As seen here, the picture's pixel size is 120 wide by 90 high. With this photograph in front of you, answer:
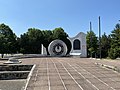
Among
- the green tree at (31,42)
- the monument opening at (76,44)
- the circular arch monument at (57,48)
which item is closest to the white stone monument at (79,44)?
the monument opening at (76,44)

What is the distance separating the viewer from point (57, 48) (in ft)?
156

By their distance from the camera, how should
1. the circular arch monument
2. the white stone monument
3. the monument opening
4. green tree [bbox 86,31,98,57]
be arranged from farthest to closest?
green tree [bbox 86,31,98,57] < the circular arch monument < the monument opening < the white stone monument

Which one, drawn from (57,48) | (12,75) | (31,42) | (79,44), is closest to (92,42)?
(79,44)

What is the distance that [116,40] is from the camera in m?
46.6

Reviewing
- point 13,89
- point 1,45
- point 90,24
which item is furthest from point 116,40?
point 13,89

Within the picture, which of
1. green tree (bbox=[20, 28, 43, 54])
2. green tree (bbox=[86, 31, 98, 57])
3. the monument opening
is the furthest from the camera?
green tree (bbox=[20, 28, 43, 54])

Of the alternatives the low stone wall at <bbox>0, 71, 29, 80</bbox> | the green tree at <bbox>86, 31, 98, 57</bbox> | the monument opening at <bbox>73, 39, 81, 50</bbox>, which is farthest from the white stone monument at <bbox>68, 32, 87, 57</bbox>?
the low stone wall at <bbox>0, 71, 29, 80</bbox>

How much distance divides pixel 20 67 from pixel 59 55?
25670 mm

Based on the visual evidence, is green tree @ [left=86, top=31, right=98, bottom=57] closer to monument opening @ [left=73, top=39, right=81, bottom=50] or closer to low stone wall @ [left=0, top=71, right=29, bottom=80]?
monument opening @ [left=73, top=39, right=81, bottom=50]

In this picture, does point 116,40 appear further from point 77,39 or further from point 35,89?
point 35,89

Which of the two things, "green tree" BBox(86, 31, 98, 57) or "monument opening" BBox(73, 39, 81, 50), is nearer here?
"monument opening" BBox(73, 39, 81, 50)

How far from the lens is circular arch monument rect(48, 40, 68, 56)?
47.4 metres

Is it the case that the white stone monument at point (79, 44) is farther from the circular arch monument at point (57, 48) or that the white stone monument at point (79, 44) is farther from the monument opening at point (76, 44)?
the circular arch monument at point (57, 48)

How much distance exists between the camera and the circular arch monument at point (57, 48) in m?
47.4
